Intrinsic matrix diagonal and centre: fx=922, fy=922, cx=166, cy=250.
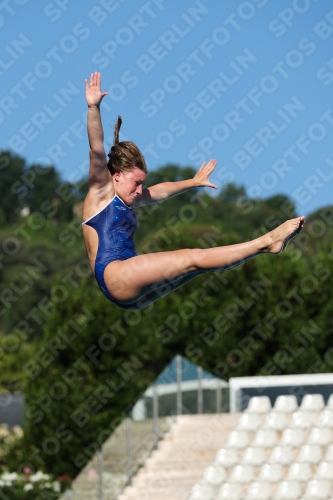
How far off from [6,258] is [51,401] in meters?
33.1

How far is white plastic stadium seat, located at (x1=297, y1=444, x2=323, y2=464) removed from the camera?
44.5 ft

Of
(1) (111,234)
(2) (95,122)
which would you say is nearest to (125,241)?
(1) (111,234)

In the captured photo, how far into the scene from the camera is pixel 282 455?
13.8m

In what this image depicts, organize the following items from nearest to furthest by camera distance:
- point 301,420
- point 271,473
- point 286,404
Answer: point 271,473 < point 301,420 < point 286,404

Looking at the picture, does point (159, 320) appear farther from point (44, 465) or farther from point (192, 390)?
point (192, 390)

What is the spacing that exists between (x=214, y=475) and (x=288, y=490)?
3.85 ft

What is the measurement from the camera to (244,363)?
2109 cm

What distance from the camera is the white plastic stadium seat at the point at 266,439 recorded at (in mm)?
14102

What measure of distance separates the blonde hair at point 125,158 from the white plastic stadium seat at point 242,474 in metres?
8.63

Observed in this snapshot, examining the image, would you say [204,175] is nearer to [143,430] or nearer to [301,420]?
[301,420]

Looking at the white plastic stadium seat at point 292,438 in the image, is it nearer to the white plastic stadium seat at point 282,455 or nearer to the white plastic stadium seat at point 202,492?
the white plastic stadium seat at point 282,455

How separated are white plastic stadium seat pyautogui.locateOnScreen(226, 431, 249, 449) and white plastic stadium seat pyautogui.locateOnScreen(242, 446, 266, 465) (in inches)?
9.7

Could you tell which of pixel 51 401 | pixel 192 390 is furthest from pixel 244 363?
pixel 192 390

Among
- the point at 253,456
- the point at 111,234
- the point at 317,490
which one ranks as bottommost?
the point at 253,456
